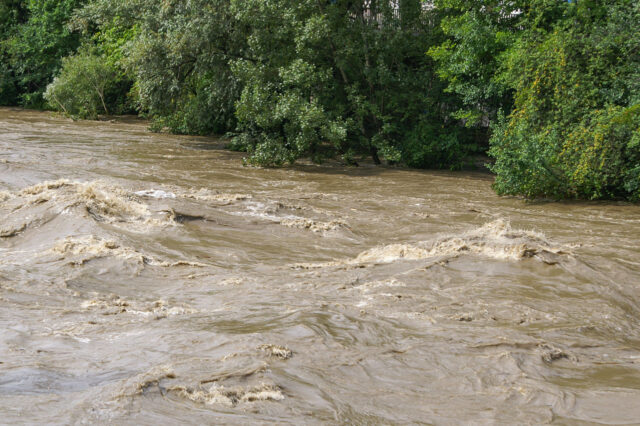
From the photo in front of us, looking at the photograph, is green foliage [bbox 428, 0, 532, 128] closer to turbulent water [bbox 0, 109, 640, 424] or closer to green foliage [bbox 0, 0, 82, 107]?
turbulent water [bbox 0, 109, 640, 424]

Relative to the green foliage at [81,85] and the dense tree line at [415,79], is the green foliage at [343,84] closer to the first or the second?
the dense tree line at [415,79]

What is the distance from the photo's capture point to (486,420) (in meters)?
4.40

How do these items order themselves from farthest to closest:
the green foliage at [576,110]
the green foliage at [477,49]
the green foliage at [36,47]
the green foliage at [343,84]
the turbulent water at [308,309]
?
the green foliage at [36,47] < the green foliage at [343,84] < the green foliage at [477,49] < the green foliage at [576,110] < the turbulent water at [308,309]

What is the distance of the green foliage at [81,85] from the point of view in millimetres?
28406

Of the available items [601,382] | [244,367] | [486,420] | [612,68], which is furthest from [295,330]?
[612,68]

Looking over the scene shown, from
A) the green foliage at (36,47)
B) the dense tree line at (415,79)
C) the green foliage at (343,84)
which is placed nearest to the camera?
the dense tree line at (415,79)

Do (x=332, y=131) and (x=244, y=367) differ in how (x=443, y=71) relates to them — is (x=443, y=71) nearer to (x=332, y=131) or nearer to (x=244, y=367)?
(x=332, y=131)

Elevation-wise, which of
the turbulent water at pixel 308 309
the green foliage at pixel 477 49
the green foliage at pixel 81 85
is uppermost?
the green foliage at pixel 477 49

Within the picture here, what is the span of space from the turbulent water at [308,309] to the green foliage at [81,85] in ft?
50.7

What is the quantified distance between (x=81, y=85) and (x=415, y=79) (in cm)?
1627

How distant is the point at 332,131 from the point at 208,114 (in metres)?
5.84

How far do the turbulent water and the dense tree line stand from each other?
64.6 inches

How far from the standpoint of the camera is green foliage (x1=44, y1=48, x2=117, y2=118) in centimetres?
2841

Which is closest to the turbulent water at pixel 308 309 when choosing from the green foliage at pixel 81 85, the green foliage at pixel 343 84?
the green foliage at pixel 343 84
